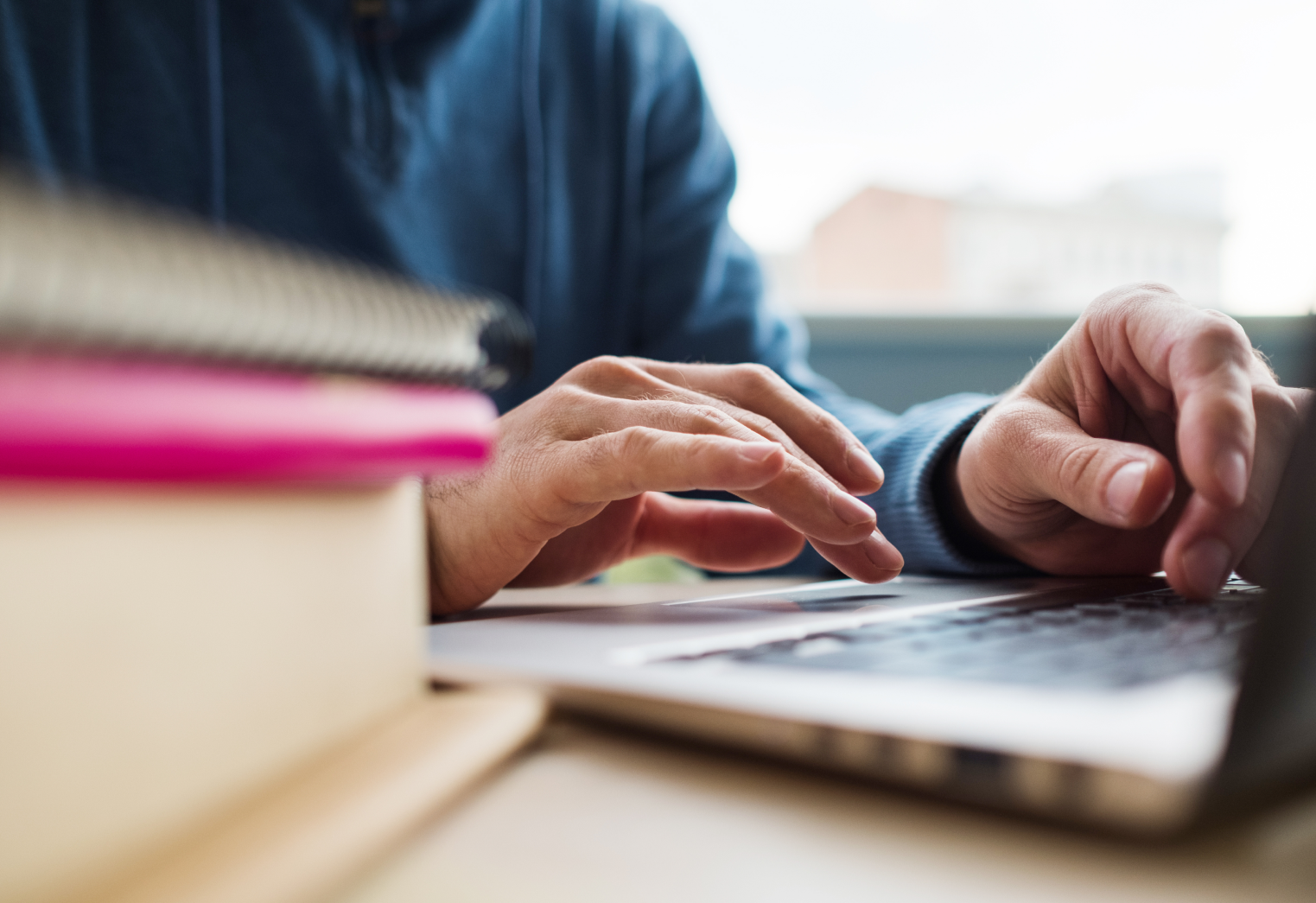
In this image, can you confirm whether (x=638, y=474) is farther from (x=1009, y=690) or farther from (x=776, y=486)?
(x=1009, y=690)

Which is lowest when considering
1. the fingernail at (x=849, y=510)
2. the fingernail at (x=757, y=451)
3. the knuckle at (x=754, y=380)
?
the fingernail at (x=849, y=510)

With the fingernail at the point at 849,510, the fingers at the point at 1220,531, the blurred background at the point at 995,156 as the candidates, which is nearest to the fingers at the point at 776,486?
the fingernail at the point at 849,510

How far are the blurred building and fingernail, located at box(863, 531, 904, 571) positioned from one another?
0.73m

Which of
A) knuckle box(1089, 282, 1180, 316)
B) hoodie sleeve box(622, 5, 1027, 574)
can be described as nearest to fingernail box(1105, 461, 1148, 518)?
knuckle box(1089, 282, 1180, 316)

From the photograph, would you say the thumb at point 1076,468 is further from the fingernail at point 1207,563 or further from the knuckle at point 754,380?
the knuckle at point 754,380

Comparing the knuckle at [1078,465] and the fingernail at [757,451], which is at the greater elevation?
the fingernail at [757,451]

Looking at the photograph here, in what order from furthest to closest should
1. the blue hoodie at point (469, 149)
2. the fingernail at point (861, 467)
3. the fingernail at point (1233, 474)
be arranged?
the blue hoodie at point (469, 149) → the fingernail at point (861, 467) → the fingernail at point (1233, 474)

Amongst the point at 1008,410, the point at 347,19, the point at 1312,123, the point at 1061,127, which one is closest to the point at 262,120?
the point at 347,19

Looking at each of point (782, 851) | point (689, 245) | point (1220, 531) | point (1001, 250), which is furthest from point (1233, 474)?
point (1001, 250)

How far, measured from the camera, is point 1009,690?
0.15 metres

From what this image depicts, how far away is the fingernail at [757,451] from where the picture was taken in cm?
29

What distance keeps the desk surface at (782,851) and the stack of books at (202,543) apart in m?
0.01

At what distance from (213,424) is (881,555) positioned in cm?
30

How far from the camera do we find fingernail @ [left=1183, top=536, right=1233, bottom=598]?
0.29m
